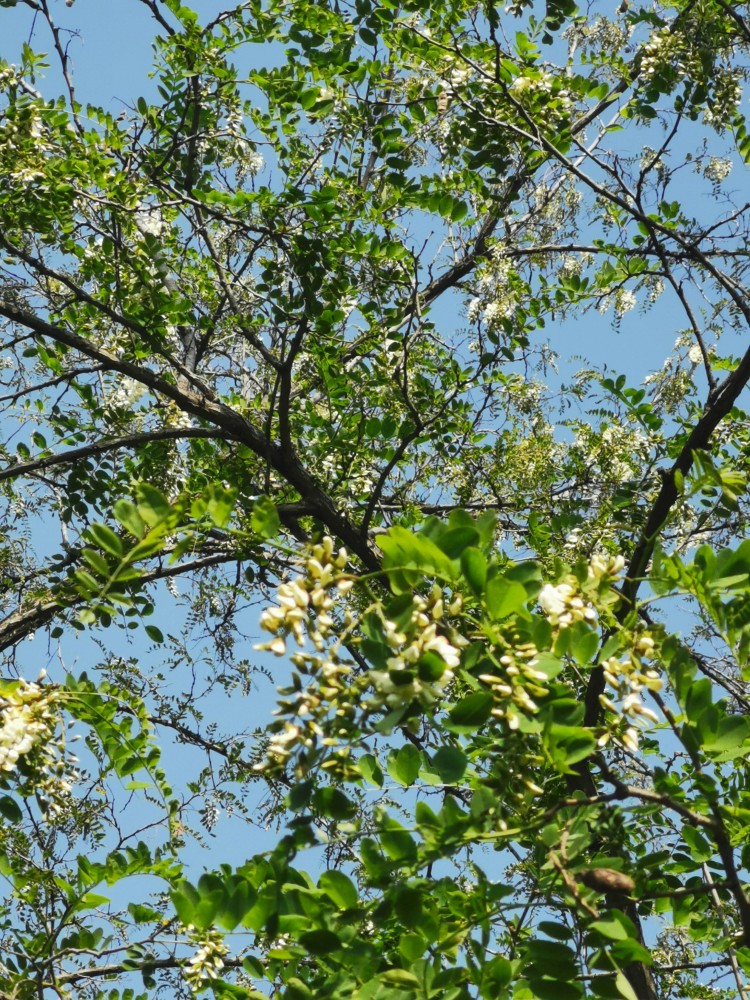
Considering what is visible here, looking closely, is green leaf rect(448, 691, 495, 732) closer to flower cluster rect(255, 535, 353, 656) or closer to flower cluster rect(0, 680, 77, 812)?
flower cluster rect(255, 535, 353, 656)

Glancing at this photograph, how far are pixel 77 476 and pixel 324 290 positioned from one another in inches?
55.3

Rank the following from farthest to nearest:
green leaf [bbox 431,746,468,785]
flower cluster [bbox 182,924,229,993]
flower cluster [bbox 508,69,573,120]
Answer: flower cluster [bbox 508,69,573,120], flower cluster [bbox 182,924,229,993], green leaf [bbox 431,746,468,785]

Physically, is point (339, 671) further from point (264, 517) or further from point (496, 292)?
point (496, 292)

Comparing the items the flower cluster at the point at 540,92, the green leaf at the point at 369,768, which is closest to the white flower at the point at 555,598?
the green leaf at the point at 369,768

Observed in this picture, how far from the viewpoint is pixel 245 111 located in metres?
4.74

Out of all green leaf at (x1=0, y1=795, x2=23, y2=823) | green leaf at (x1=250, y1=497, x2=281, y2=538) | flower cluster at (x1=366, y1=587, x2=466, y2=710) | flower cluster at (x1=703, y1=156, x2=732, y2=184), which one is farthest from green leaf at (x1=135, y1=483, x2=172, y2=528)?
flower cluster at (x1=703, y1=156, x2=732, y2=184)

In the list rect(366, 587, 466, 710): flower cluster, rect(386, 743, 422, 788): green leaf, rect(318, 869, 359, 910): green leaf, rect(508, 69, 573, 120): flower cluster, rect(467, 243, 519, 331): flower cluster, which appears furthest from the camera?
rect(467, 243, 519, 331): flower cluster

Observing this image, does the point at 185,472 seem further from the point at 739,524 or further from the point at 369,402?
the point at 739,524

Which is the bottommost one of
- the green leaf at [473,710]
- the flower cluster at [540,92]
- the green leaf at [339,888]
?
the green leaf at [339,888]

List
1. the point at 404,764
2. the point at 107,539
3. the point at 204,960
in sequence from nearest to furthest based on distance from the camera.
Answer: the point at 107,539
the point at 404,764
the point at 204,960

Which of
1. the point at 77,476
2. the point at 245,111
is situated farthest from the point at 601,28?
the point at 77,476

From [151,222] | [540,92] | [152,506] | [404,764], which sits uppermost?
[151,222]

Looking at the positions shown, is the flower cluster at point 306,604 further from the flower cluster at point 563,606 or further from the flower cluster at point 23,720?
the flower cluster at point 23,720

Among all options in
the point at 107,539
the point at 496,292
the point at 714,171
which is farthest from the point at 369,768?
the point at 714,171
